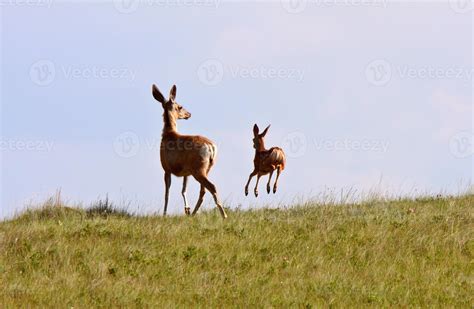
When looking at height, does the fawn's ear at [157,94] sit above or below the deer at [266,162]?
above

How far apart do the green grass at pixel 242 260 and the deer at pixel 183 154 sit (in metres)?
0.73

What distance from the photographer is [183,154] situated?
17812 mm

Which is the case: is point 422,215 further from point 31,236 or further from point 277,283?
point 31,236

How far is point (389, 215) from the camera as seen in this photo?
17.7 metres

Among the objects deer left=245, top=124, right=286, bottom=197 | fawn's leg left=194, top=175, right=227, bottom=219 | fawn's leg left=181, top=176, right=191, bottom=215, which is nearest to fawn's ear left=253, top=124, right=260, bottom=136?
deer left=245, top=124, right=286, bottom=197

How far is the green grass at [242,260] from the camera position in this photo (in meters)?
11.9

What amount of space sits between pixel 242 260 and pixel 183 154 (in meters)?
4.60

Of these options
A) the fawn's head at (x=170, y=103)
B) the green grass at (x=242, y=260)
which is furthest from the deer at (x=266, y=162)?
the green grass at (x=242, y=260)

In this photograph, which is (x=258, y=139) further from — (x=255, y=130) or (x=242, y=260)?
(x=242, y=260)

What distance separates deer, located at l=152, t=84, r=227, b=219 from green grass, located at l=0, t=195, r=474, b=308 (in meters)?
0.73

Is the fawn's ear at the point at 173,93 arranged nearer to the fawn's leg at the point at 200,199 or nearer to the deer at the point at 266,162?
the fawn's leg at the point at 200,199

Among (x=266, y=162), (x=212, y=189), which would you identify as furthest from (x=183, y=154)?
(x=266, y=162)

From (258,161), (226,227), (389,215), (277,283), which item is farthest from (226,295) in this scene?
(258,161)

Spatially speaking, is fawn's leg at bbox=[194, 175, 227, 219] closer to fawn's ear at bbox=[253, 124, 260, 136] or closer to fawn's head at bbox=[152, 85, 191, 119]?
fawn's head at bbox=[152, 85, 191, 119]
